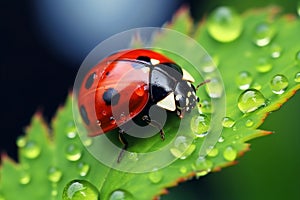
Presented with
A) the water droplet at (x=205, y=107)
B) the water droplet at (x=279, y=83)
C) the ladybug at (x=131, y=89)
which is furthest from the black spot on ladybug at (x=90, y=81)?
the water droplet at (x=279, y=83)

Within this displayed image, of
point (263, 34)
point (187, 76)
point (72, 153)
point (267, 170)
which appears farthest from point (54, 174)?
point (267, 170)

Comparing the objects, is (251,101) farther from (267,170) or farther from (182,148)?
(267,170)

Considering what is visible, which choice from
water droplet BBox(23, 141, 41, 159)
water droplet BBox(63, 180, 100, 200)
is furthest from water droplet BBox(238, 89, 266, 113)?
water droplet BBox(23, 141, 41, 159)

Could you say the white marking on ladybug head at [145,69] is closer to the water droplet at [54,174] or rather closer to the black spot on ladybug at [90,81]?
the black spot on ladybug at [90,81]

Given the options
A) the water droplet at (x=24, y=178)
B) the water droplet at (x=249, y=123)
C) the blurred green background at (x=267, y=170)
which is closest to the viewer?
the water droplet at (x=249, y=123)

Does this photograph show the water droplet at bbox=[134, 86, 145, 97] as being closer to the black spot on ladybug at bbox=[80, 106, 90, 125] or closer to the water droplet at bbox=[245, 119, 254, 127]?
the black spot on ladybug at bbox=[80, 106, 90, 125]
